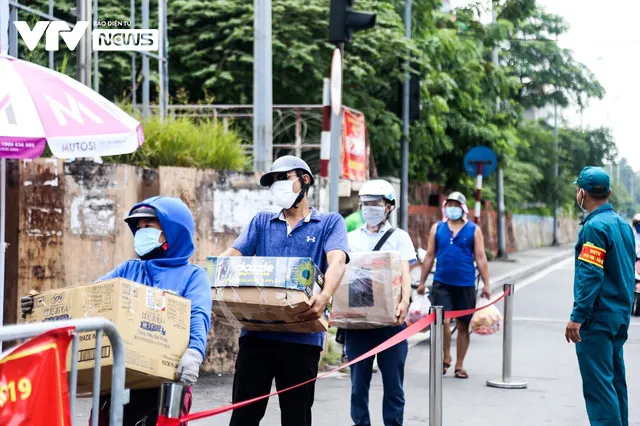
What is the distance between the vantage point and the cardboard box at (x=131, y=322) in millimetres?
3553

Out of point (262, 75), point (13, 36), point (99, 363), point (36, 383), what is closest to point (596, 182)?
point (99, 363)

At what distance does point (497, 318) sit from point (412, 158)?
11.4 metres

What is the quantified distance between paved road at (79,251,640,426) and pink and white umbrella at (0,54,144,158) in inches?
85.1

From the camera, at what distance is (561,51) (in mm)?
40219

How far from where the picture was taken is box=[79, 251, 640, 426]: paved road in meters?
7.45

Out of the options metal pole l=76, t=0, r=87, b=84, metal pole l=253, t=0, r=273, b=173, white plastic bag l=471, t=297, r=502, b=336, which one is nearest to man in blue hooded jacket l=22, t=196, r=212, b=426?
metal pole l=253, t=0, r=273, b=173

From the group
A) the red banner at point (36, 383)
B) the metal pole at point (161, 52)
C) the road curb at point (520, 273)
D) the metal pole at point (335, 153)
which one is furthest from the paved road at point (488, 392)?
the road curb at point (520, 273)

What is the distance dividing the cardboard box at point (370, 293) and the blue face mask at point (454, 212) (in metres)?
2.85

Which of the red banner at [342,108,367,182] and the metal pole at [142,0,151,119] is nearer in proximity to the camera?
the metal pole at [142,0,151,119]

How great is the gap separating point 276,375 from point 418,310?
16.6 ft

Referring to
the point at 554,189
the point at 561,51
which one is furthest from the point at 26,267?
the point at 554,189

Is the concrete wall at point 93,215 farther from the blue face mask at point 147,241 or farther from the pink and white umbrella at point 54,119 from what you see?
the blue face mask at point 147,241

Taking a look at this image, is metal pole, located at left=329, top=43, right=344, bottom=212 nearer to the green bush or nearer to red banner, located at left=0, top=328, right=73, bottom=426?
the green bush

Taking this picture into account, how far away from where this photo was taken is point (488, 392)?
8.59m
